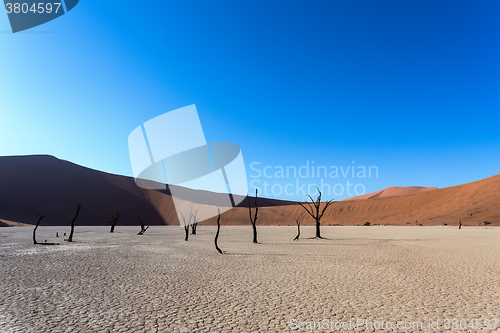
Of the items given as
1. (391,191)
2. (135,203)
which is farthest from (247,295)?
(391,191)

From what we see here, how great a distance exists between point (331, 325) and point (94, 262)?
35.2 ft

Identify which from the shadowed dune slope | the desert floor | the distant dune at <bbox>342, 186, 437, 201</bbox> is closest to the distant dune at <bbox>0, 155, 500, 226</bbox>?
the shadowed dune slope

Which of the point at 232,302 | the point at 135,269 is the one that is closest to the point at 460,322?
the point at 232,302

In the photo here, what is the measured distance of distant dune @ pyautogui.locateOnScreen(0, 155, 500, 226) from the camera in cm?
6008

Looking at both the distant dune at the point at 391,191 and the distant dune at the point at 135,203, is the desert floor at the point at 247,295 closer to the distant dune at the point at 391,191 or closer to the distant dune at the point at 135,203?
the distant dune at the point at 135,203

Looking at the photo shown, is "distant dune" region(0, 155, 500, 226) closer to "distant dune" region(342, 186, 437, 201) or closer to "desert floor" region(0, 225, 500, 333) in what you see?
"desert floor" region(0, 225, 500, 333)

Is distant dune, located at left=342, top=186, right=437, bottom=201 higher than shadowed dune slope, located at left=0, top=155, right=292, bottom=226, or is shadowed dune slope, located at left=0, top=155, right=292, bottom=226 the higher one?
distant dune, located at left=342, top=186, right=437, bottom=201

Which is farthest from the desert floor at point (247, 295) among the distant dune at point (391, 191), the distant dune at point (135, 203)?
the distant dune at point (391, 191)

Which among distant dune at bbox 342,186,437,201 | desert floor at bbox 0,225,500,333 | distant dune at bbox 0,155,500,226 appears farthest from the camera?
distant dune at bbox 342,186,437,201

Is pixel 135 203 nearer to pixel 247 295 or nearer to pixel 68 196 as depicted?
pixel 68 196

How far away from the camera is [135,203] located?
86.1 meters

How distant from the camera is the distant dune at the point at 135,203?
60078 mm

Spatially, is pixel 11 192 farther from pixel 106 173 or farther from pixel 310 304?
pixel 310 304

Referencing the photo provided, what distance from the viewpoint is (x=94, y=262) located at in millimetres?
12031
